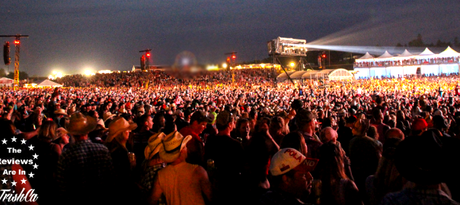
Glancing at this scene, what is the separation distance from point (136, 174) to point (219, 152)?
891 mm

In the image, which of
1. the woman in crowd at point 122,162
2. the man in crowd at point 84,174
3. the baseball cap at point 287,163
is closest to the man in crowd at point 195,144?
the woman in crowd at point 122,162

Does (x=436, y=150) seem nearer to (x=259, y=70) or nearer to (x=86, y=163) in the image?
(x=86, y=163)

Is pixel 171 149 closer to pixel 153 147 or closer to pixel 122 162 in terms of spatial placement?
pixel 153 147

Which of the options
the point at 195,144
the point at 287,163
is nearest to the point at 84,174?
the point at 195,144

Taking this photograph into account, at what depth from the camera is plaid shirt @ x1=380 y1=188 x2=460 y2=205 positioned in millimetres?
1666

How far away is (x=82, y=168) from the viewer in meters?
3.17

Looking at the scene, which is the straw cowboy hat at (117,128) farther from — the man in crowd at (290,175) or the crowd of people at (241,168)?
the man in crowd at (290,175)

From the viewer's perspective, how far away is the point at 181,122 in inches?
291

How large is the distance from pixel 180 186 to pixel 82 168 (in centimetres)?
106

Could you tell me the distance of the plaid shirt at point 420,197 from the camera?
167 cm

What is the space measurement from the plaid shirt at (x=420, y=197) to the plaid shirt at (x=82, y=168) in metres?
2.49

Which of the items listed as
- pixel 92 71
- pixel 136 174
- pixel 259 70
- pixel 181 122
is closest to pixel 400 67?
pixel 259 70

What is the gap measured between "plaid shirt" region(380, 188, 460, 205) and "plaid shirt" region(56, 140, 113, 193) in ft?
8.17

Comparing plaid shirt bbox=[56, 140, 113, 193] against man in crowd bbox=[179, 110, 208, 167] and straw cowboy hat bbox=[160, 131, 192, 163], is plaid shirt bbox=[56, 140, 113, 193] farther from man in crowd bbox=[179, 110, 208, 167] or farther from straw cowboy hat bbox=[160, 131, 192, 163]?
man in crowd bbox=[179, 110, 208, 167]
